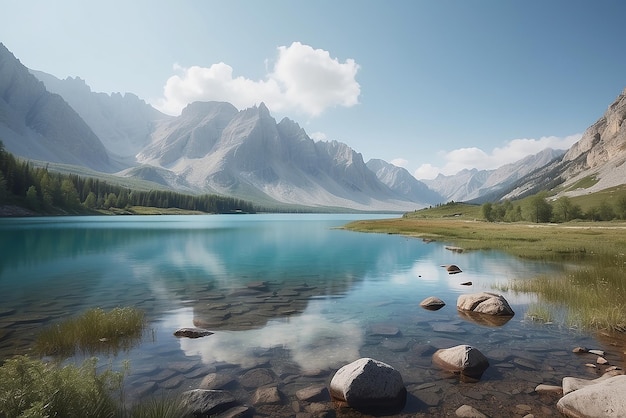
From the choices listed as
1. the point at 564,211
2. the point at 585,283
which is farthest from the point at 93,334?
the point at 564,211

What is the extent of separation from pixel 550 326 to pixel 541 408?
35.8 ft

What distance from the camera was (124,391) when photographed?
501 inches

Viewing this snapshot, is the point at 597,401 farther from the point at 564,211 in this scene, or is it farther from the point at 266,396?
the point at 564,211

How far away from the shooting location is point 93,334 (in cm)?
1806

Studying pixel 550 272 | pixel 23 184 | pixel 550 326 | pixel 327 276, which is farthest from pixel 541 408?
pixel 23 184

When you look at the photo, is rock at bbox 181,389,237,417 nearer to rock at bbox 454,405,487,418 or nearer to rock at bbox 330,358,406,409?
rock at bbox 330,358,406,409

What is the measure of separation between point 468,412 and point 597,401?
368cm

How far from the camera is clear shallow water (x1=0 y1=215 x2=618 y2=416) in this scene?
44.9 ft

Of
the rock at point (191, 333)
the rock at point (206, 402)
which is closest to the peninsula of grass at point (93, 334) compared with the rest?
the rock at point (191, 333)

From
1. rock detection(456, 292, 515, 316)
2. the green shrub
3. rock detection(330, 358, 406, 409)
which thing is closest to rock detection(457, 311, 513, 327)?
rock detection(456, 292, 515, 316)

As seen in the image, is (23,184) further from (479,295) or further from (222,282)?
(479,295)

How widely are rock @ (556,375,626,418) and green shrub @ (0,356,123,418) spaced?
529 inches

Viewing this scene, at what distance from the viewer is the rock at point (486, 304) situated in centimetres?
2356

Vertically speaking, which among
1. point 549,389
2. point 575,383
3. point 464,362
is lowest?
point 549,389
